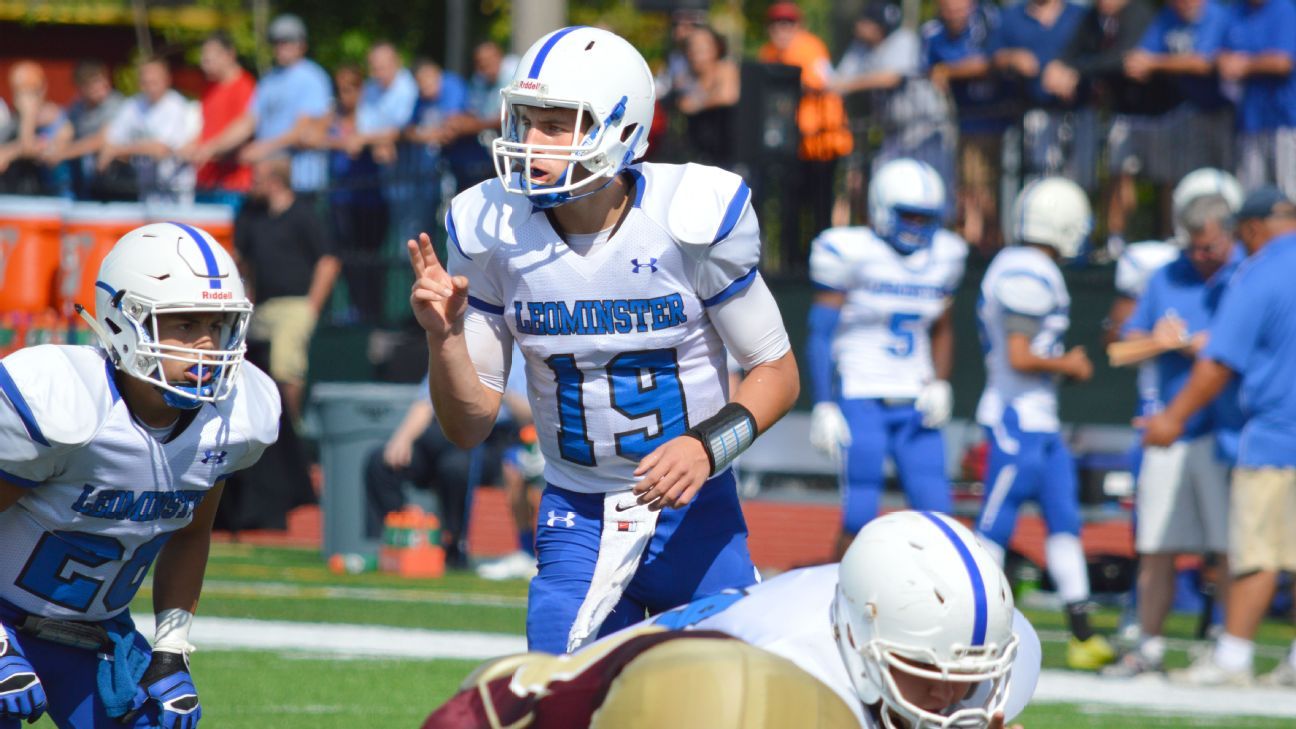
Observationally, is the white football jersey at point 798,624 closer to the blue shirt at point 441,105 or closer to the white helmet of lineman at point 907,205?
the white helmet of lineman at point 907,205

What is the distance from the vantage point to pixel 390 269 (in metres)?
14.9

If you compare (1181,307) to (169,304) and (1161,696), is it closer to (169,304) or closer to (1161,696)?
(1161,696)

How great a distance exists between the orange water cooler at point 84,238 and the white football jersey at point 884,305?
6.24m

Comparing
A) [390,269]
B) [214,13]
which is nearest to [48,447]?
[390,269]

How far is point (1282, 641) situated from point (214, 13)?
1958cm

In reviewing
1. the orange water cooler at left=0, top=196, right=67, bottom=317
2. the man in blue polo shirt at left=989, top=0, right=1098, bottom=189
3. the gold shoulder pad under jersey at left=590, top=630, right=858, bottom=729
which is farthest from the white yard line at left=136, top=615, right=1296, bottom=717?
the orange water cooler at left=0, top=196, right=67, bottom=317

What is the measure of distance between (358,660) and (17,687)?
3.46 metres

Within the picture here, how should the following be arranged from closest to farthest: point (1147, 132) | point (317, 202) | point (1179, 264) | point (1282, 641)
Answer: point (1179, 264)
point (1282, 641)
point (1147, 132)
point (317, 202)

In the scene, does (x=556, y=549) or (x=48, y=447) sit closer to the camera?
(x=48, y=447)

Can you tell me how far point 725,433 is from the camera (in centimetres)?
432

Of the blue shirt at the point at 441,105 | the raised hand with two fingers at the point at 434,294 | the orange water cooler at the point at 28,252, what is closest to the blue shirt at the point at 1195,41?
the blue shirt at the point at 441,105

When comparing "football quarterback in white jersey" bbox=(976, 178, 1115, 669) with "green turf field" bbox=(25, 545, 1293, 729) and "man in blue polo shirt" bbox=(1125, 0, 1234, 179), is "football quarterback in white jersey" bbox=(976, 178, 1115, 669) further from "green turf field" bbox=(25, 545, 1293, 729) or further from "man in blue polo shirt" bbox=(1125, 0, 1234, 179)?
"man in blue polo shirt" bbox=(1125, 0, 1234, 179)

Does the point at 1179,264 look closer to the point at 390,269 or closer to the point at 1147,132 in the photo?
the point at 1147,132

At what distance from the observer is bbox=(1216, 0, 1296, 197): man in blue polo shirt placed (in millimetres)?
11000
